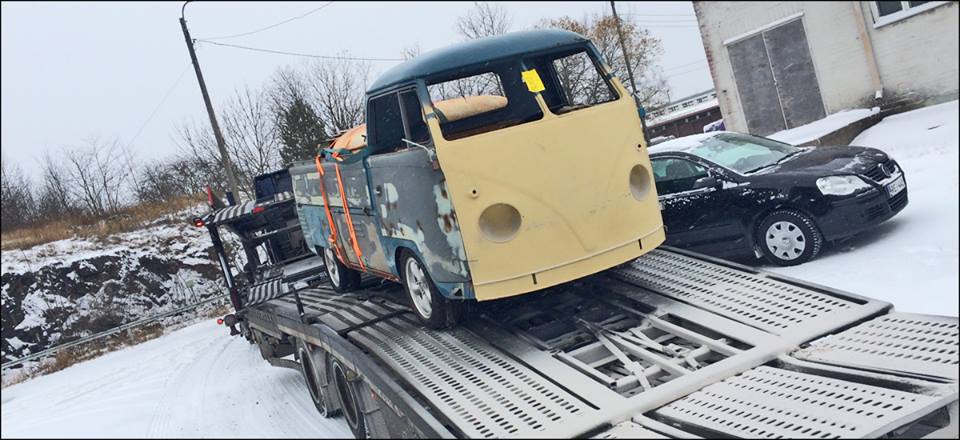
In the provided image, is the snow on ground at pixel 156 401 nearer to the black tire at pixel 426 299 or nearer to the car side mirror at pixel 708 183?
the black tire at pixel 426 299

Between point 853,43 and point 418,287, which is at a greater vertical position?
point 853,43

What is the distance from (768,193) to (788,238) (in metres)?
0.49

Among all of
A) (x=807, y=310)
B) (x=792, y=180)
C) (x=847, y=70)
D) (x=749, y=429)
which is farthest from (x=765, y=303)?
(x=792, y=180)

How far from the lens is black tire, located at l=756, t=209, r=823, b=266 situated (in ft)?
25.0

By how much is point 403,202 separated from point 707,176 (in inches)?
174

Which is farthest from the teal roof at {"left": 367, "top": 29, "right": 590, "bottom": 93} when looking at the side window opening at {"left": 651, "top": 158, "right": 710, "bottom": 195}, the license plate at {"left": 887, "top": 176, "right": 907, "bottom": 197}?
the license plate at {"left": 887, "top": 176, "right": 907, "bottom": 197}

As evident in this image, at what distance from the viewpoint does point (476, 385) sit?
4238mm

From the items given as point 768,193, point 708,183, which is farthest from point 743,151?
point 768,193

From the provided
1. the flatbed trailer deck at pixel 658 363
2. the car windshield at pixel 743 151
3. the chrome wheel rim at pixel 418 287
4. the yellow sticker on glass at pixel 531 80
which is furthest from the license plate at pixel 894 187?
the chrome wheel rim at pixel 418 287

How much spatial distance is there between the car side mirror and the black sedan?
11 millimetres

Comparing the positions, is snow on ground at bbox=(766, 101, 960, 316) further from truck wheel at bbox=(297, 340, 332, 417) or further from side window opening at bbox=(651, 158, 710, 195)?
truck wheel at bbox=(297, 340, 332, 417)

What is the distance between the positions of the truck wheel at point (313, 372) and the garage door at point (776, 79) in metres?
3.93

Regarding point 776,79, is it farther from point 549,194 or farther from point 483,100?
point 549,194

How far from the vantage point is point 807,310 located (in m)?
4.61
